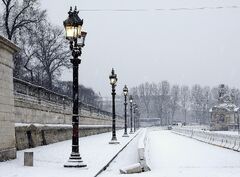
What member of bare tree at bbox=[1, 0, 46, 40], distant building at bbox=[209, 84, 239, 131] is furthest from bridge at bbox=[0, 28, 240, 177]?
distant building at bbox=[209, 84, 239, 131]

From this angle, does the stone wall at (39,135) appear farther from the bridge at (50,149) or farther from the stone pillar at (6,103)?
the stone pillar at (6,103)

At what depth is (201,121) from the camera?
198750mm

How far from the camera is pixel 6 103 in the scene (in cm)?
1720

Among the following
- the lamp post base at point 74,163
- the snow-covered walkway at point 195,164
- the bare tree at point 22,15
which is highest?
the bare tree at point 22,15

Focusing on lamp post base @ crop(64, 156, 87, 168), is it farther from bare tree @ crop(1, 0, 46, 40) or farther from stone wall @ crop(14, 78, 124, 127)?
bare tree @ crop(1, 0, 46, 40)

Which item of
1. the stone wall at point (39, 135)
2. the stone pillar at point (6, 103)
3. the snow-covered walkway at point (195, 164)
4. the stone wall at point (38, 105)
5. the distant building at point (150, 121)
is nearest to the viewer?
the snow-covered walkway at point (195, 164)

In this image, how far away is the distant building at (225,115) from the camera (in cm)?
9806

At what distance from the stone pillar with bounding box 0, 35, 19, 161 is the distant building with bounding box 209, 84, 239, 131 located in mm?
83014

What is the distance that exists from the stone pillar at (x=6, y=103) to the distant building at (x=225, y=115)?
83014 mm

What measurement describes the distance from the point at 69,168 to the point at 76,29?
15.4ft

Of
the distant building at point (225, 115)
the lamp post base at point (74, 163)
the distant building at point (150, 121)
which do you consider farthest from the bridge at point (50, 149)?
the distant building at point (150, 121)

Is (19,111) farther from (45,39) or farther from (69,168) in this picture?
(45,39)

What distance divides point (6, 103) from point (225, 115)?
85073mm

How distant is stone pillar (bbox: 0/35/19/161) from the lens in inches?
656
